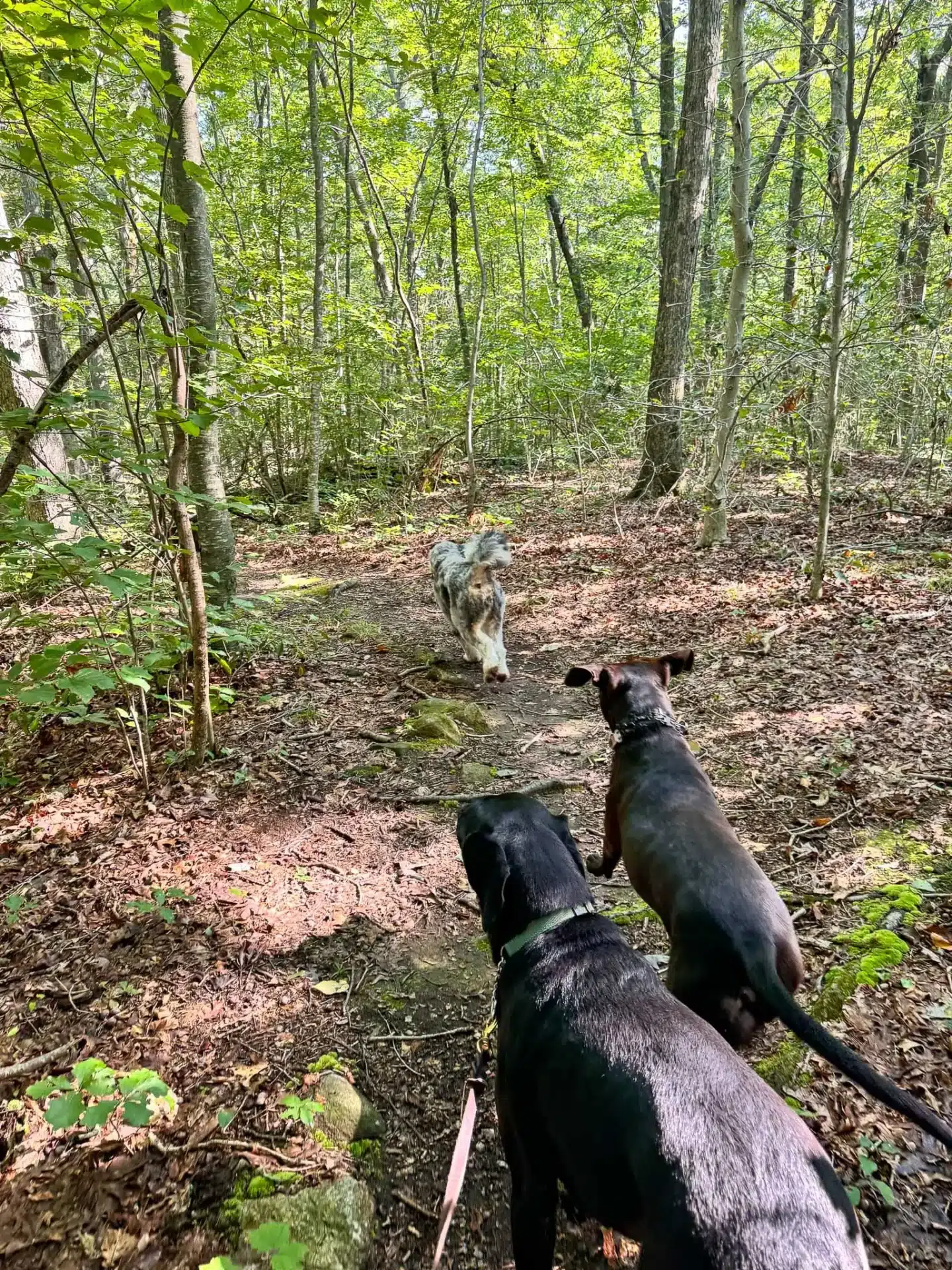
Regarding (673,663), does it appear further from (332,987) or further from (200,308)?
(200,308)

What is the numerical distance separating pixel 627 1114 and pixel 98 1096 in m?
1.82

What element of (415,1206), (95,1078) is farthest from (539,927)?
(95,1078)

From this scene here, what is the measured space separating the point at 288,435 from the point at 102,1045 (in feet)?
45.1

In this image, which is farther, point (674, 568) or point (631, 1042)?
point (674, 568)

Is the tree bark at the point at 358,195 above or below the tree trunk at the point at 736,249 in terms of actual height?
above

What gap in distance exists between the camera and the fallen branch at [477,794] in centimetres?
453

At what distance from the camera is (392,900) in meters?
3.65

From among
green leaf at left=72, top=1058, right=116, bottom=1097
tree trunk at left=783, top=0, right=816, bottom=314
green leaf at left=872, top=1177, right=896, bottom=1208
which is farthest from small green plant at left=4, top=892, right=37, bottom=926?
tree trunk at left=783, top=0, right=816, bottom=314

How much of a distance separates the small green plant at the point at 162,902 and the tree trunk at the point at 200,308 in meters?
2.34

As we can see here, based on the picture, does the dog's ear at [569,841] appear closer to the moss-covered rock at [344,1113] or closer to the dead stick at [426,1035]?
the dead stick at [426,1035]

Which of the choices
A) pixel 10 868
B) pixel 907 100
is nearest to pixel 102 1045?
pixel 10 868

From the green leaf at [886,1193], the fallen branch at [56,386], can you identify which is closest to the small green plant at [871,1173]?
the green leaf at [886,1193]

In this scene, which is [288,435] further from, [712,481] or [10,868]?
[10,868]

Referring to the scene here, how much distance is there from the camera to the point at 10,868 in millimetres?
3592
